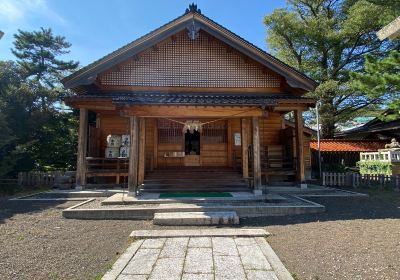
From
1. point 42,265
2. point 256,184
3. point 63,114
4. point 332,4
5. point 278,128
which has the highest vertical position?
point 332,4

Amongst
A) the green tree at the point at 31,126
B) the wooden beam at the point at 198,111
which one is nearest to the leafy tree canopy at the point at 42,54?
the green tree at the point at 31,126

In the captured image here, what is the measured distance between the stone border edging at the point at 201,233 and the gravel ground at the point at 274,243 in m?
0.26

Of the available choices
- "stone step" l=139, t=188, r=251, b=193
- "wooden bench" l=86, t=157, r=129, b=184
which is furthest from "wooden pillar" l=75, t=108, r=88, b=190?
"stone step" l=139, t=188, r=251, b=193

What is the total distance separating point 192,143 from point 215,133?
3.94ft

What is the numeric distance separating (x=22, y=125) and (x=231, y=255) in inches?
575

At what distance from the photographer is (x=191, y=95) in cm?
1287

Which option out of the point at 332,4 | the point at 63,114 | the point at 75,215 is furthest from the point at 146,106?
the point at 332,4

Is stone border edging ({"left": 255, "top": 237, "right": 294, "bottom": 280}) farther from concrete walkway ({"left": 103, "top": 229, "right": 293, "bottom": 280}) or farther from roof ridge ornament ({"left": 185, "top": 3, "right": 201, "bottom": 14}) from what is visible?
roof ridge ornament ({"left": 185, "top": 3, "right": 201, "bottom": 14})

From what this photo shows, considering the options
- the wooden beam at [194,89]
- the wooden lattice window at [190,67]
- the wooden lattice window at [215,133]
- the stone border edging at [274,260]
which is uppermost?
the wooden lattice window at [190,67]

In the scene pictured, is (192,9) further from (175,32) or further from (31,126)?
(31,126)

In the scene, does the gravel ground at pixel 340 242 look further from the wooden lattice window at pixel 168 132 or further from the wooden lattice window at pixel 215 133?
the wooden lattice window at pixel 168 132

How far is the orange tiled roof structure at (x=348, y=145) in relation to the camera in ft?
76.1

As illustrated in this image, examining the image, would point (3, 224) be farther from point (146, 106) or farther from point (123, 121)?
point (123, 121)

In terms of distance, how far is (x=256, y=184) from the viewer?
1045 cm
